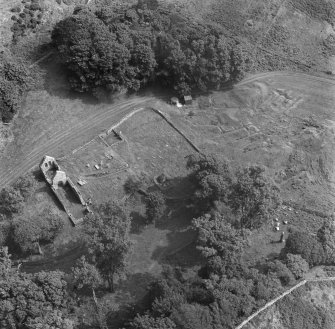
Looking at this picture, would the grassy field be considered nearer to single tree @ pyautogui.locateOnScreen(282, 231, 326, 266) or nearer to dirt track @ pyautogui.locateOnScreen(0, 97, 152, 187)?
single tree @ pyautogui.locateOnScreen(282, 231, 326, 266)

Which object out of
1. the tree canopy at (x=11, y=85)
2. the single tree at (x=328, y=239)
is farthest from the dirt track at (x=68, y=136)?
the single tree at (x=328, y=239)

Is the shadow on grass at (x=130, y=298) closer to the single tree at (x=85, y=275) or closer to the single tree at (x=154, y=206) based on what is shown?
the single tree at (x=85, y=275)

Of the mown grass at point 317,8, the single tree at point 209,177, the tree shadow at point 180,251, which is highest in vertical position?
the mown grass at point 317,8

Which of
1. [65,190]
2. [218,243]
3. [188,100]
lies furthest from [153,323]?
[188,100]

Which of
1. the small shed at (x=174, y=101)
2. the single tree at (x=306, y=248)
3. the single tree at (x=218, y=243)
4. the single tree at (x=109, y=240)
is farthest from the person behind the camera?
the small shed at (x=174, y=101)

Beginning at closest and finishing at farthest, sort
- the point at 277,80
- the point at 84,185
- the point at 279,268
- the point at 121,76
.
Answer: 1. the point at 279,268
2. the point at 84,185
3. the point at 121,76
4. the point at 277,80

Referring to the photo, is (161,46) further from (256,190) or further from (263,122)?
(256,190)

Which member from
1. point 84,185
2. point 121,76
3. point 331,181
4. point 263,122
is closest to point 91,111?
point 121,76

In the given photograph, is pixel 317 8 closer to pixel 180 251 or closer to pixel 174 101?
pixel 174 101

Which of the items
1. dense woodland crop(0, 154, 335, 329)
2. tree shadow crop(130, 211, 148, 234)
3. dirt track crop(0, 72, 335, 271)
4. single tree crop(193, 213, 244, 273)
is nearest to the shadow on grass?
dense woodland crop(0, 154, 335, 329)
